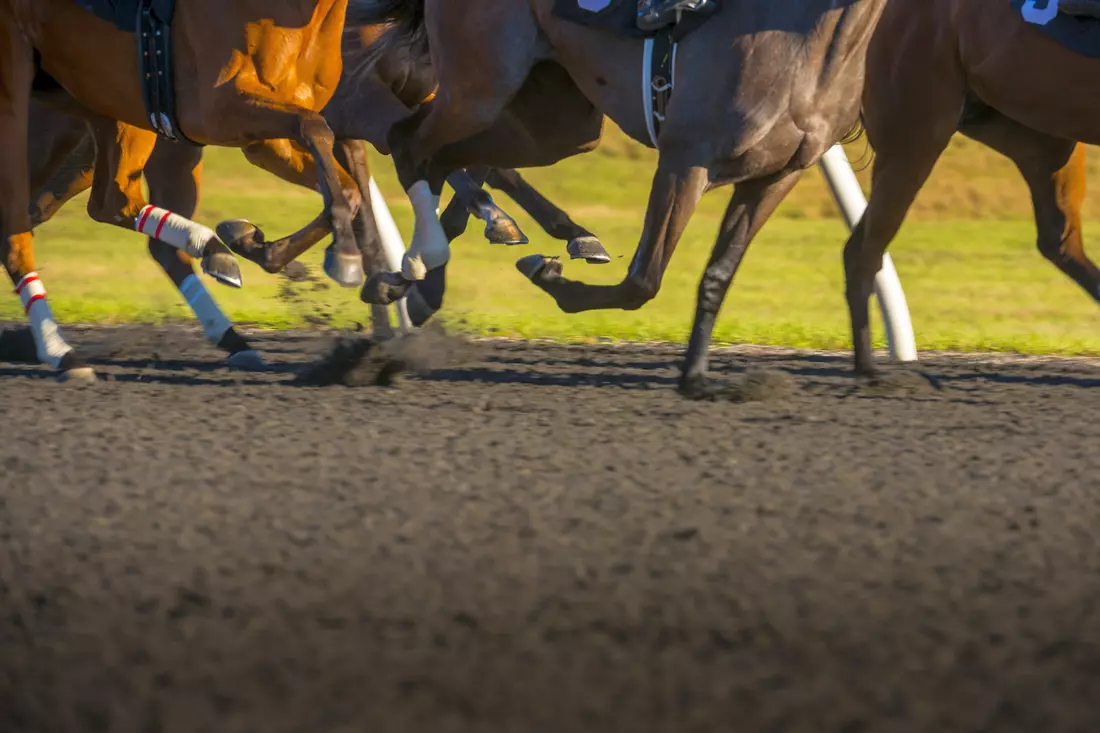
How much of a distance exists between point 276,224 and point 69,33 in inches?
358

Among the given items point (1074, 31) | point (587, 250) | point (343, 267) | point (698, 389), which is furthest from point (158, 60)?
point (1074, 31)

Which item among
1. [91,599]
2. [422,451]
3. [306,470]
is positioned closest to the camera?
[91,599]

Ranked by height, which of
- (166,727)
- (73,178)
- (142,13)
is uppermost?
(142,13)

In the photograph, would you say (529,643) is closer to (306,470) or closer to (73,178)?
(306,470)

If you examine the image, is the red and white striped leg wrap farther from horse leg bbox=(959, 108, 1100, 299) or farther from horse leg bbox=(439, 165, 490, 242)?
horse leg bbox=(959, 108, 1100, 299)

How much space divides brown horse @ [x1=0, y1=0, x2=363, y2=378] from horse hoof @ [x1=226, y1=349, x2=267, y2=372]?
23.6 inches

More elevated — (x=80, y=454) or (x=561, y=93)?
(x=561, y=93)

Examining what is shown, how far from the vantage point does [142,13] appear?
6.34m

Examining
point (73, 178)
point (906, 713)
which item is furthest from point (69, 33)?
point (906, 713)

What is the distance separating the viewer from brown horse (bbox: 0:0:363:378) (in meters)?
6.10

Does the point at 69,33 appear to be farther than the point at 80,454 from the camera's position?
Yes

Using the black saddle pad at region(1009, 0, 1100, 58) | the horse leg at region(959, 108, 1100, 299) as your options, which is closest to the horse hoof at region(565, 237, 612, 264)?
the horse leg at region(959, 108, 1100, 299)

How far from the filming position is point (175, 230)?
673 cm

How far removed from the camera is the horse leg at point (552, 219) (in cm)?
746
